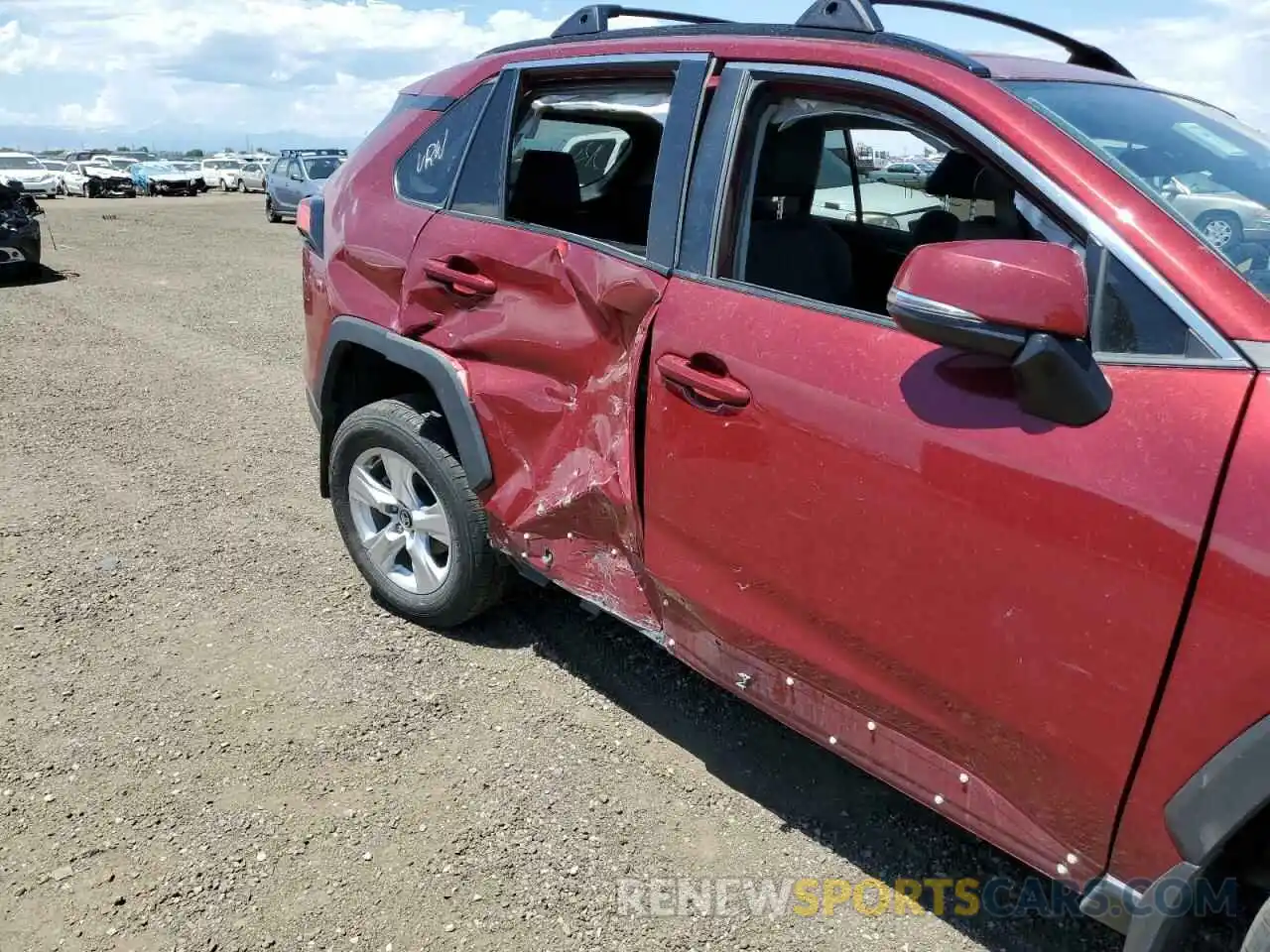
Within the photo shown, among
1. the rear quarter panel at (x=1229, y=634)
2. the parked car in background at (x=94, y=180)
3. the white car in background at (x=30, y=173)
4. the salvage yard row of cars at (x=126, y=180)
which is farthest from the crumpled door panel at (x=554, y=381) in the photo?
the parked car in background at (x=94, y=180)

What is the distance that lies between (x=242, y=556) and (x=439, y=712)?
1.45 meters

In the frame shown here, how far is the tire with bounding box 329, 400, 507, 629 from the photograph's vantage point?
3.09 metres

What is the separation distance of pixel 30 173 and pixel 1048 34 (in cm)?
3652

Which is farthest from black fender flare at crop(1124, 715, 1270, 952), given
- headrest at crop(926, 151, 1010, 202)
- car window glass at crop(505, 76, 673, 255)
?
car window glass at crop(505, 76, 673, 255)

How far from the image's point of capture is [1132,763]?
164cm

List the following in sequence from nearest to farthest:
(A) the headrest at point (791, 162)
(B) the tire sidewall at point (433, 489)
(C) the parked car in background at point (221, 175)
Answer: (A) the headrest at point (791, 162) → (B) the tire sidewall at point (433, 489) → (C) the parked car in background at point (221, 175)

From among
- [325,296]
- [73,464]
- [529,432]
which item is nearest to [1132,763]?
[529,432]

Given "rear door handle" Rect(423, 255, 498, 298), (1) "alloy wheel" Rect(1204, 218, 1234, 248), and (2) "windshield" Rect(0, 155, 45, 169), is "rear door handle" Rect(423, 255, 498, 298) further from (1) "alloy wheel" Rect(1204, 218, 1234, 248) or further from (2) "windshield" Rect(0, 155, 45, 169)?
(2) "windshield" Rect(0, 155, 45, 169)

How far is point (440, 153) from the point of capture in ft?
10.2

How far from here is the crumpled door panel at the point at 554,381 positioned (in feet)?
8.12

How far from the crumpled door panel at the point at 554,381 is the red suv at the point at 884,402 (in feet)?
0.04

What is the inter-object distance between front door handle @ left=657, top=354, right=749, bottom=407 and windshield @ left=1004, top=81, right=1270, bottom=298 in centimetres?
82

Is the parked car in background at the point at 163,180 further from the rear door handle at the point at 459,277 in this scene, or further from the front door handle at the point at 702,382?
the front door handle at the point at 702,382

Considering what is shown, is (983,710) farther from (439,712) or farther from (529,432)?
(439,712)
